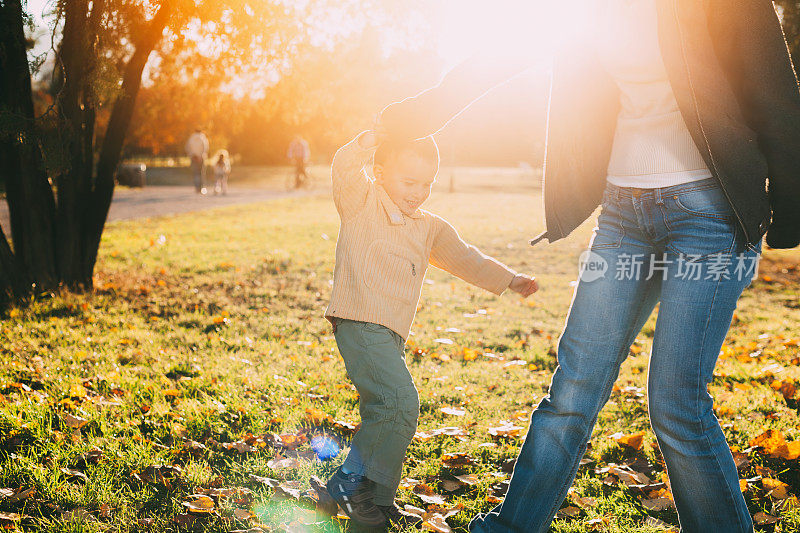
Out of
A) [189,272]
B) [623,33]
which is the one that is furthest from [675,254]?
[189,272]

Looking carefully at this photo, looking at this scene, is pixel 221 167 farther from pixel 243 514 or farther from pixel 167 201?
pixel 243 514

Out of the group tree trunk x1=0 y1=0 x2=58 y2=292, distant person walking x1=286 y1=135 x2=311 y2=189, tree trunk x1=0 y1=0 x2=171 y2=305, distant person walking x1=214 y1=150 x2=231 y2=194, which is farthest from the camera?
distant person walking x1=286 y1=135 x2=311 y2=189

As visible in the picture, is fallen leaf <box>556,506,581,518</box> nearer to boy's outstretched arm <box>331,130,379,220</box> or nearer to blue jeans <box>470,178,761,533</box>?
blue jeans <box>470,178,761,533</box>

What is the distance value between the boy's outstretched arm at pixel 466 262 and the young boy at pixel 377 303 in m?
0.22

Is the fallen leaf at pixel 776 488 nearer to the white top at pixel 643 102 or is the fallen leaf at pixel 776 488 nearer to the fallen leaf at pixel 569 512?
the fallen leaf at pixel 569 512

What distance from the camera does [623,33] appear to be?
2160mm

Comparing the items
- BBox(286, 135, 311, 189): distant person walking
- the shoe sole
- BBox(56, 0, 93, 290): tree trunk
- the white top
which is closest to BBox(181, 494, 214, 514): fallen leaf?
the shoe sole

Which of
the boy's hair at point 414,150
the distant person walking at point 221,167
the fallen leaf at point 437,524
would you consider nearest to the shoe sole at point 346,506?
the fallen leaf at point 437,524

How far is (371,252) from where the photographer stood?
2824 millimetres

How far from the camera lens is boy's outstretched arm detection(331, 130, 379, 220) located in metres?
2.78

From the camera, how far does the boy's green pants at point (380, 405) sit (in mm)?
2770

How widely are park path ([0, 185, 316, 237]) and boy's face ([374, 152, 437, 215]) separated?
10999mm

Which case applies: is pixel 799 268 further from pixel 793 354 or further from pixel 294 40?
pixel 294 40

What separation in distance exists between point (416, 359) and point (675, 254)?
3.35 m
